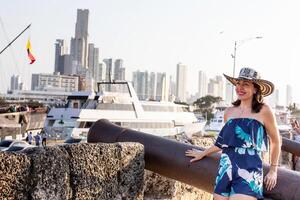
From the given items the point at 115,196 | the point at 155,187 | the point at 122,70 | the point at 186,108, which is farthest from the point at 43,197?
the point at 122,70

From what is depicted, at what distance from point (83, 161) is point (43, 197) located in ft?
1.81

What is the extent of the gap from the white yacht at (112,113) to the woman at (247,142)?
38.0 meters

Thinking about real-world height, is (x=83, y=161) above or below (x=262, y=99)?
below

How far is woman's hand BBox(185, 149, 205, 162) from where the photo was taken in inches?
166

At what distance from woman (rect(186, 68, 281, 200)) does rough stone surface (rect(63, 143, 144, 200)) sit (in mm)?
1077

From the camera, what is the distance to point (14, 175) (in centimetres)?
334

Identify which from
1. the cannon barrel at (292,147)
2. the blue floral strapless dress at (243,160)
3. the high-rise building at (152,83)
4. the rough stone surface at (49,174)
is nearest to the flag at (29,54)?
the cannon barrel at (292,147)

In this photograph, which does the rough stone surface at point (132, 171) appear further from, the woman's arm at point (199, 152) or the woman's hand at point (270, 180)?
the woman's hand at point (270, 180)

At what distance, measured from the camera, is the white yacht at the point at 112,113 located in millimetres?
42875

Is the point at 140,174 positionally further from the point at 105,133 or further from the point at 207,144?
the point at 207,144

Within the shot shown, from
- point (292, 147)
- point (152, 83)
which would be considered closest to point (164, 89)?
point (152, 83)

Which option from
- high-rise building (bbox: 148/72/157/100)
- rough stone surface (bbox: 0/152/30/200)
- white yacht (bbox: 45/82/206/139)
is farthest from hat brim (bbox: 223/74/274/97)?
high-rise building (bbox: 148/72/157/100)

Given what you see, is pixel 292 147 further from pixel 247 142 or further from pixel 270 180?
pixel 247 142

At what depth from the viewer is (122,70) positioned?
518 feet
